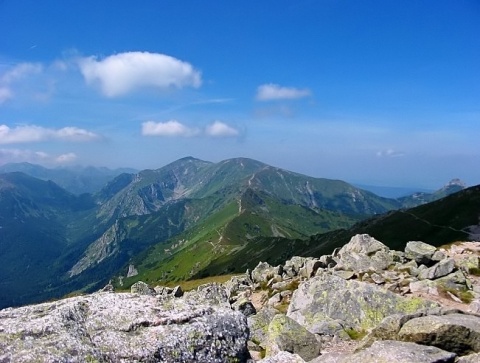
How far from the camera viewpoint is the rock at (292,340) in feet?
73.5

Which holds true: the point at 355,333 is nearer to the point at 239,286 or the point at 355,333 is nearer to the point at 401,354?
the point at 401,354

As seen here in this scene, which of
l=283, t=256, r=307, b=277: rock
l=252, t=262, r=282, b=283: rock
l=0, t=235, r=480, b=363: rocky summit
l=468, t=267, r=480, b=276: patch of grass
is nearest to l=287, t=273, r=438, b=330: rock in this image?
l=0, t=235, r=480, b=363: rocky summit

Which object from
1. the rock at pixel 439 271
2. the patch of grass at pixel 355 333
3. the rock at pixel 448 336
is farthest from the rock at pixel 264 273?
the rock at pixel 448 336

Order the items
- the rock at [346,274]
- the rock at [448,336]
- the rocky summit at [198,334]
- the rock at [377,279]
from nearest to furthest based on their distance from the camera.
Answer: the rocky summit at [198,334] → the rock at [448,336] → the rock at [377,279] → the rock at [346,274]

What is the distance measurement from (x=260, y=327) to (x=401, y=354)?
17.0m

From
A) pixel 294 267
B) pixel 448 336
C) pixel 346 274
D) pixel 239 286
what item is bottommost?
pixel 239 286

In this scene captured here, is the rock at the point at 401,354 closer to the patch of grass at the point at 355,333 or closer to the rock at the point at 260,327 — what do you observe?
the rock at the point at 260,327

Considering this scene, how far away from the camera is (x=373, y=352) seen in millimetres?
15312

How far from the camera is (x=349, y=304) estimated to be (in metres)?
31.5

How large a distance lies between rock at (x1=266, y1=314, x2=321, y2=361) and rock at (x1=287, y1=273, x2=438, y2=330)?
5.20 m

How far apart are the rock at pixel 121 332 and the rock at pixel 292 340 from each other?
8.00 metres

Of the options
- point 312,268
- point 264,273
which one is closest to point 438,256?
point 312,268

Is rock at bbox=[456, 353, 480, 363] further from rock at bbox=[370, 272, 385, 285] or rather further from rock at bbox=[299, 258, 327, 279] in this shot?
rock at bbox=[299, 258, 327, 279]

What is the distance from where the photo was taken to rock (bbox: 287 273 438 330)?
29.5 m
